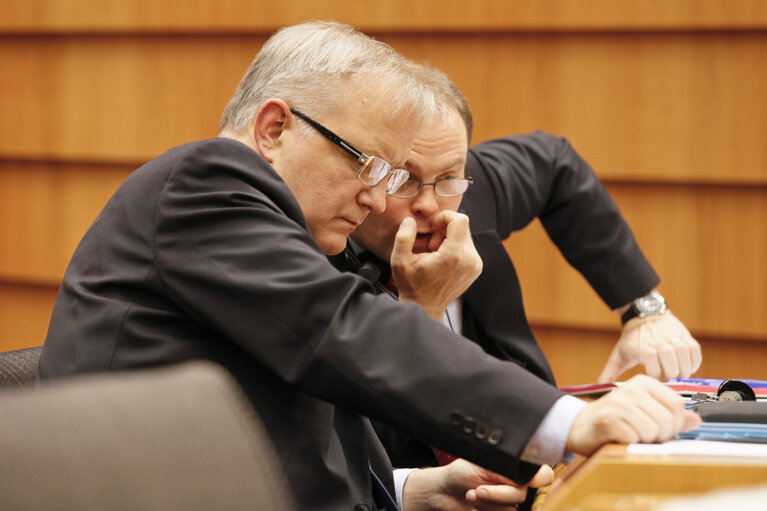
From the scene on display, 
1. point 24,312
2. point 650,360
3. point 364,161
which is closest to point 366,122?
point 364,161

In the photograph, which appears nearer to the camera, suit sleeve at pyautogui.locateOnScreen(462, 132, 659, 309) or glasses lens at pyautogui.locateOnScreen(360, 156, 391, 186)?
glasses lens at pyautogui.locateOnScreen(360, 156, 391, 186)

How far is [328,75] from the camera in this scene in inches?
41.6

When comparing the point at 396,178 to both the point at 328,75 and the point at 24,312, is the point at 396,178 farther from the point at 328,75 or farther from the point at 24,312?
the point at 24,312

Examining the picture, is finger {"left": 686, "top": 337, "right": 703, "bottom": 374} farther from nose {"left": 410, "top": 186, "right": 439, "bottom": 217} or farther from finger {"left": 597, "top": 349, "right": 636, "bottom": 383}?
nose {"left": 410, "top": 186, "right": 439, "bottom": 217}

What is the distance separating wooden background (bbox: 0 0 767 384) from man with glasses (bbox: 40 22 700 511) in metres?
1.08

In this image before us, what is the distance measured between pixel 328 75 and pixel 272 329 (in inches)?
14.8

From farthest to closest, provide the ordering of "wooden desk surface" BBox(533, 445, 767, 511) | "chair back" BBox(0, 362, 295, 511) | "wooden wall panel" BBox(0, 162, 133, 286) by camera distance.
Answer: "wooden wall panel" BBox(0, 162, 133, 286)
"wooden desk surface" BBox(533, 445, 767, 511)
"chair back" BBox(0, 362, 295, 511)

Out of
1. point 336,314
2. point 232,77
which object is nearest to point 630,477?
point 336,314

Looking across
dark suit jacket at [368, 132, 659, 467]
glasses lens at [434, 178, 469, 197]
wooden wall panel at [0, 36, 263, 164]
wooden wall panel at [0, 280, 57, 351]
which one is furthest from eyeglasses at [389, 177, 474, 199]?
wooden wall panel at [0, 280, 57, 351]

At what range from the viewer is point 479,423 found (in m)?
0.79

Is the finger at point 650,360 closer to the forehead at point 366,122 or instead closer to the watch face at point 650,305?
the watch face at point 650,305

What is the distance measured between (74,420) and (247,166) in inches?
18.6

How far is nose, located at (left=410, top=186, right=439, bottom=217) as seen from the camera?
4.76 feet

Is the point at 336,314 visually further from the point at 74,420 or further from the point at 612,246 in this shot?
the point at 612,246
